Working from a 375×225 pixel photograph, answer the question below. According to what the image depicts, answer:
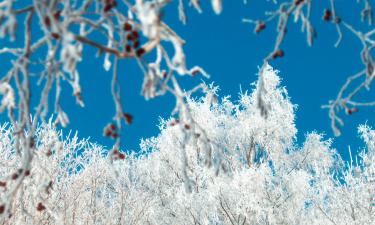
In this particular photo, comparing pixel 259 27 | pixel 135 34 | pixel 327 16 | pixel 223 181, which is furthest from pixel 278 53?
pixel 223 181

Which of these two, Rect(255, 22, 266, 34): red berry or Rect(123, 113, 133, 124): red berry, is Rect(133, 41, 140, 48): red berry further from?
Rect(255, 22, 266, 34): red berry

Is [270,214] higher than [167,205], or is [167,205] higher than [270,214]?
[167,205]

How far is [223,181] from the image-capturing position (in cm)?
1167

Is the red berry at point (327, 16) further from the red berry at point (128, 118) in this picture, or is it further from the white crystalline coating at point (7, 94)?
the white crystalline coating at point (7, 94)

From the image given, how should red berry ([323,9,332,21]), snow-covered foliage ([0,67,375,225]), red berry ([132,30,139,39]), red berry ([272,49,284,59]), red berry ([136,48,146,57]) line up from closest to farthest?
1. red berry ([136,48,146,57])
2. red berry ([132,30,139,39])
3. red berry ([272,49,284,59])
4. red berry ([323,9,332,21])
5. snow-covered foliage ([0,67,375,225])

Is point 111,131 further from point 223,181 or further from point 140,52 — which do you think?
point 223,181

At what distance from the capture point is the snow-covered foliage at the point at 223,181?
32.9 ft

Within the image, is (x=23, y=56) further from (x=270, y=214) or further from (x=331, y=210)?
(x=331, y=210)

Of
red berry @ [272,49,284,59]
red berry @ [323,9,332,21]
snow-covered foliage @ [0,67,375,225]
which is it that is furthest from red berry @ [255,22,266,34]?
snow-covered foliage @ [0,67,375,225]

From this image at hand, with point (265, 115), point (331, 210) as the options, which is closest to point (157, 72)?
point (265, 115)

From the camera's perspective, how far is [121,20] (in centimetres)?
172

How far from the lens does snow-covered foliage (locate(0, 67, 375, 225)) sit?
1002 cm

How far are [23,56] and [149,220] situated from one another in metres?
12.5

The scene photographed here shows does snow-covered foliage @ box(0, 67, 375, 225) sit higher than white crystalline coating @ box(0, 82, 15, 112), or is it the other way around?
snow-covered foliage @ box(0, 67, 375, 225)
